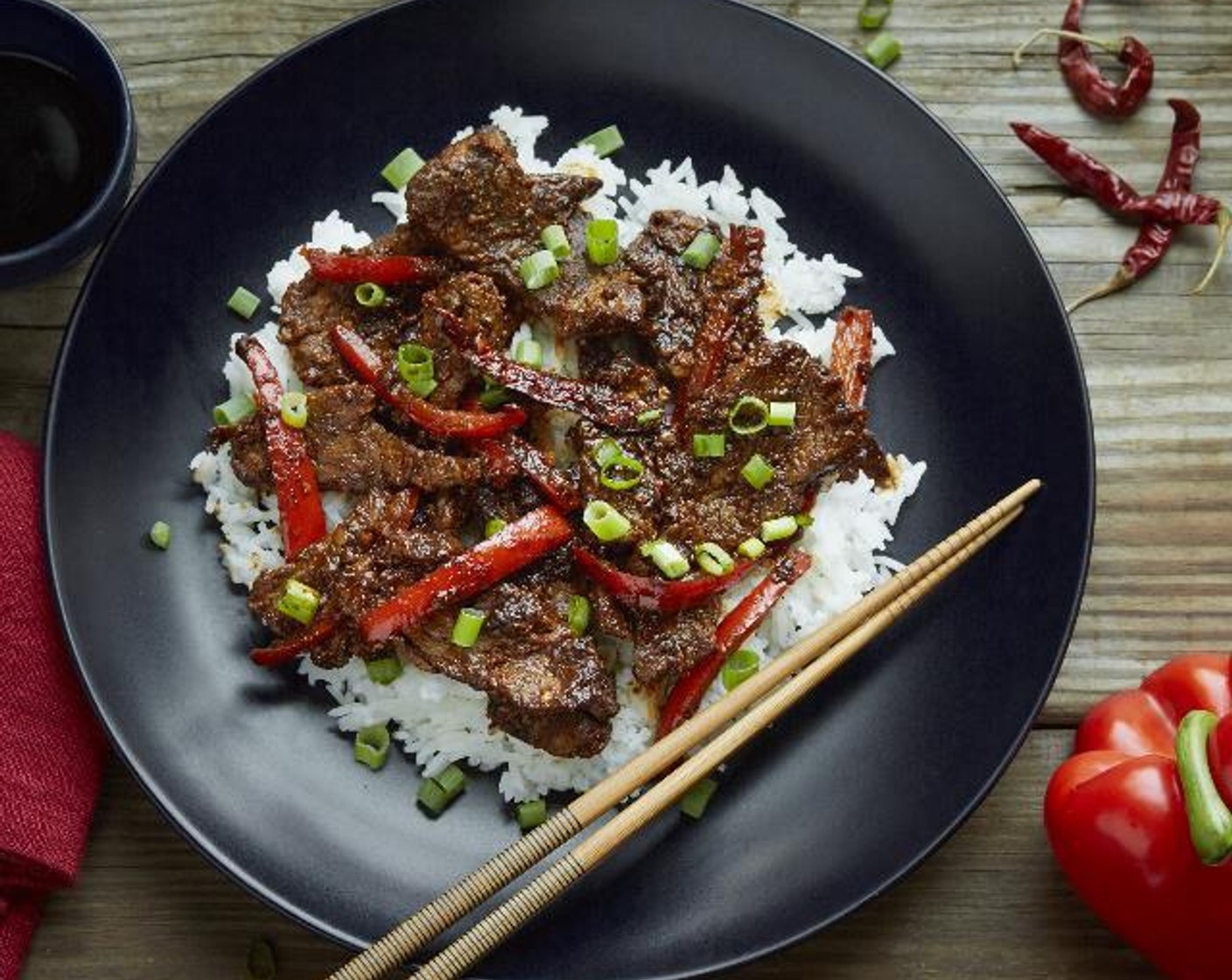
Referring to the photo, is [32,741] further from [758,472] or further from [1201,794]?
[1201,794]

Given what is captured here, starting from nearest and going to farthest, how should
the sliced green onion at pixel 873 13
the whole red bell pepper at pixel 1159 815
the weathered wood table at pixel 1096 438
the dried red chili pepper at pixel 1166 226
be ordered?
the whole red bell pepper at pixel 1159 815 < the weathered wood table at pixel 1096 438 < the dried red chili pepper at pixel 1166 226 < the sliced green onion at pixel 873 13

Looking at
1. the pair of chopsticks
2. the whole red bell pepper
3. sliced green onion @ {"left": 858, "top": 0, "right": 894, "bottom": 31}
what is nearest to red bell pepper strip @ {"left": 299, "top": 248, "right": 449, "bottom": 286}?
the pair of chopsticks

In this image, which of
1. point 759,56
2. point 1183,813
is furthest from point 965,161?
point 1183,813

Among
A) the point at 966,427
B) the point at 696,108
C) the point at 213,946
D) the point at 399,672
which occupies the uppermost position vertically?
the point at 696,108

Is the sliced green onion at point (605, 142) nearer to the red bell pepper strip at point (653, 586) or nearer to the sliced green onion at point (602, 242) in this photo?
the sliced green onion at point (602, 242)

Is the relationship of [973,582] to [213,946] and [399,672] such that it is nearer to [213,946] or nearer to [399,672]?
[399,672]

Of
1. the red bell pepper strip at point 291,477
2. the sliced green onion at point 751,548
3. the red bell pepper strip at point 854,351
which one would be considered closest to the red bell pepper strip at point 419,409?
the red bell pepper strip at point 291,477
